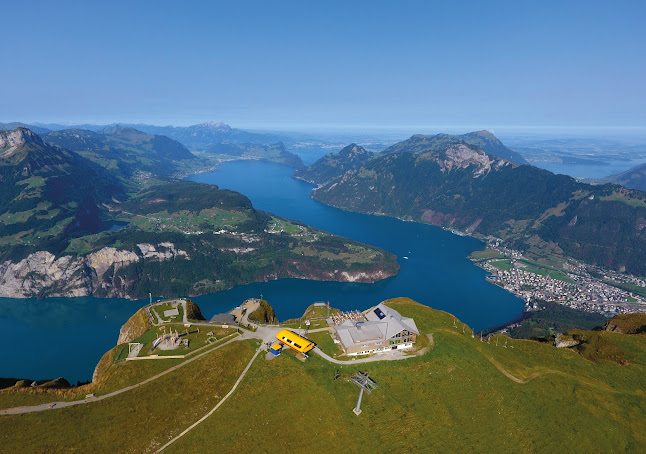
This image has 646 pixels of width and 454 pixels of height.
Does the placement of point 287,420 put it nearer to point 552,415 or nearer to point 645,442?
point 552,415

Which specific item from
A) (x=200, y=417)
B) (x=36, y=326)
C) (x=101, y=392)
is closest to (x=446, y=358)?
(x=200, y=417)

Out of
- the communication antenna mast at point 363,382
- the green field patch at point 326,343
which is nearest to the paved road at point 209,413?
the green field patch at point 326,343

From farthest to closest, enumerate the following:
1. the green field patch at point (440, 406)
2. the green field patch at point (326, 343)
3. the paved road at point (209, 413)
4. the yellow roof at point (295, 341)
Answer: the green field patch at point (326, 343), the yellow roof at point (295, 341), the green field patch at point (440, 406), the paved road at point (209, 413)

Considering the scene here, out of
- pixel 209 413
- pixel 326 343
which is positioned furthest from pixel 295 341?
pixel 209 413

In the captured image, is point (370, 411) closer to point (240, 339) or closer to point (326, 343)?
point (326, 343)

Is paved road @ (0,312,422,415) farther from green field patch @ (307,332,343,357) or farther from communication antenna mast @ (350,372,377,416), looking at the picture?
communication antenna mast @ (350,372,377,416)

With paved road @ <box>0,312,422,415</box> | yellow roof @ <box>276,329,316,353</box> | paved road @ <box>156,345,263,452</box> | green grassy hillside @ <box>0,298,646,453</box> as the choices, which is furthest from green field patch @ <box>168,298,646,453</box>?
yellow roof @ <box>276,329,316,353</box>

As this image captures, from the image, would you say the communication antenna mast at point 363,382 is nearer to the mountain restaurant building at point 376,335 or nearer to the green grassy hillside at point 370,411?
the green grassy hillside at point 370,411
